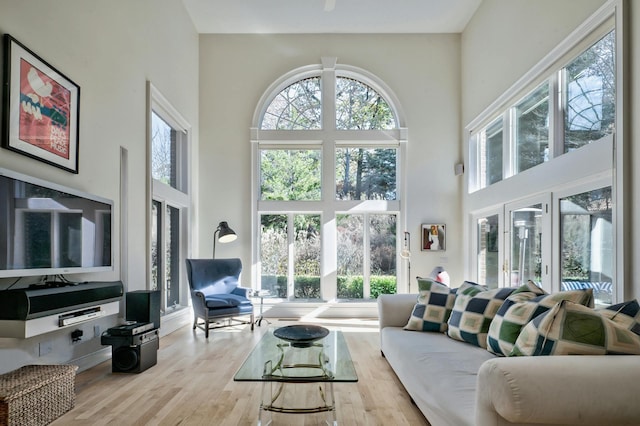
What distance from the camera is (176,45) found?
5.91m

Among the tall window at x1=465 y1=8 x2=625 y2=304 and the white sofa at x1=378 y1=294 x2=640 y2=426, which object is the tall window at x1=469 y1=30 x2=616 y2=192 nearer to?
the tall window at x1=465 y1=8 x2=625 y2=304

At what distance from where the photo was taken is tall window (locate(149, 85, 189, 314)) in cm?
538

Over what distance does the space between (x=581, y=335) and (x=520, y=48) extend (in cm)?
405

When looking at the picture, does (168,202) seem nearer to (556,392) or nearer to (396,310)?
(396,310)

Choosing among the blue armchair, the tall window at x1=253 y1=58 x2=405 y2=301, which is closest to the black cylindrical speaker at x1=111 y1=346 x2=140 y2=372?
the blue armchair

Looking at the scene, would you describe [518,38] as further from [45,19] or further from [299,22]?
[45,19]

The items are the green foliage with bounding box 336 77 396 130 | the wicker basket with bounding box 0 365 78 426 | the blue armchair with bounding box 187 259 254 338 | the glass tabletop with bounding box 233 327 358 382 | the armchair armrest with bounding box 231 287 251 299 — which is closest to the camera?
the wicker basket with bounding box 0 365 78 426

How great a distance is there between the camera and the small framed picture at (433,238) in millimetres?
6812

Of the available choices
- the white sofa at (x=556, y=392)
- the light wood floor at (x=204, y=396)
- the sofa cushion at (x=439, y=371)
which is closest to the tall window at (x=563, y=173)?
the sofa cushion at (x=439, y=371)

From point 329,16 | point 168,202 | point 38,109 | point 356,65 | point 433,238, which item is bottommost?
point 433,238

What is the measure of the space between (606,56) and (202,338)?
503 cm

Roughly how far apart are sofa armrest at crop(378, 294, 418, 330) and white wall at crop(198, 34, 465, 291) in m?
2.93

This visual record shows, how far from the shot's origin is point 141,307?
4.00m

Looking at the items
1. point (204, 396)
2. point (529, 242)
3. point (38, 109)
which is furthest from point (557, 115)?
point (38, 109)
